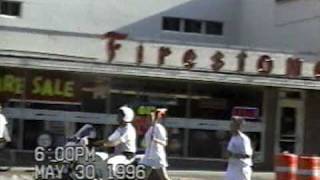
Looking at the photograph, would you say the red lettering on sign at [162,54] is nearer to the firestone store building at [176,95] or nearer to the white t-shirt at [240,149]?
the firestone store building at [176,95]

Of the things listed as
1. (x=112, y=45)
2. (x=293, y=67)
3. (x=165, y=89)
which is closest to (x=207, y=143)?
(x=165, y=89)

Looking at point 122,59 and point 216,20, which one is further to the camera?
point 216,20

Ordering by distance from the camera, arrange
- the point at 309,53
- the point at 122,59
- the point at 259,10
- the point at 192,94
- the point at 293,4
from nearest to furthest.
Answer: the point at 122,59 → the point at 192,94 → the point at 309,53 → the point at 293,4 → the point at 259,10

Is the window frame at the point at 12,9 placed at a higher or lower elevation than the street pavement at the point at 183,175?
higher

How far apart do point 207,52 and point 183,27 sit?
7573 mm

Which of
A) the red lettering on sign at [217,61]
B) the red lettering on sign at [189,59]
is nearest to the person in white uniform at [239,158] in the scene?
the red lettering on sign at [189,59]

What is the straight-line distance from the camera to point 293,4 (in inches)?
1205

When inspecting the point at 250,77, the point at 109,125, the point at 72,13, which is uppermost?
the point at 72,13

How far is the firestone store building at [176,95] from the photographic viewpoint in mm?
24203

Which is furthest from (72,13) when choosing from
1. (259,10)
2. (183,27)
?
(259,10)

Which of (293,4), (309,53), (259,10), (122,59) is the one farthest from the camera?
(259,10)

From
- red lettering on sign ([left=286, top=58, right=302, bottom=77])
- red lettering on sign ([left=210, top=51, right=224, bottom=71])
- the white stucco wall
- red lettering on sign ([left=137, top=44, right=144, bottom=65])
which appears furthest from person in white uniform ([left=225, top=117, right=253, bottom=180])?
the white stucco wall

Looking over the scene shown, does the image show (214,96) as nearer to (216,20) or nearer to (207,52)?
(207,52)
